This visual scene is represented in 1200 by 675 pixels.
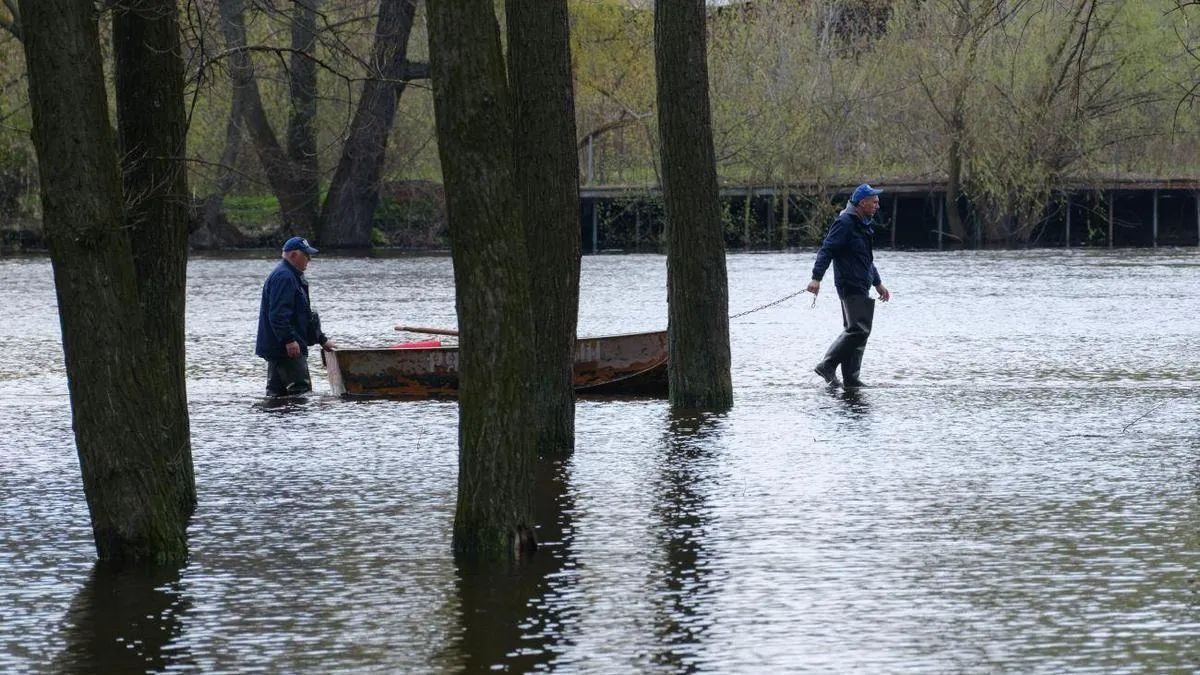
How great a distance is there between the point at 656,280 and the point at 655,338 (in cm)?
2365

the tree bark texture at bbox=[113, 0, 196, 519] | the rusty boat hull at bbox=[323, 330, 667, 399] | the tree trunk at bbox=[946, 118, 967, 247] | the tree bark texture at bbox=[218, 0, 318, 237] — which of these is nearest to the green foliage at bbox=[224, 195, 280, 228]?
the tree bark texture at bbox=[218, 0, 318, 237]

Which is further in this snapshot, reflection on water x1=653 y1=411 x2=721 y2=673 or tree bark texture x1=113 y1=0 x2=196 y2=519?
tree bark texture x1=113 y1=0 x2=196 y2=519

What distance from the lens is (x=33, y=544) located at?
10.1 meters

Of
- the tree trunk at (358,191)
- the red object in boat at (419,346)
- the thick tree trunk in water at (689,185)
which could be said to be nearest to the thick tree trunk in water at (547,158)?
the thick tree trunk in water at (689,185)

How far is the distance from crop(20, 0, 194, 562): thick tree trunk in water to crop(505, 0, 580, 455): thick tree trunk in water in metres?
3.59

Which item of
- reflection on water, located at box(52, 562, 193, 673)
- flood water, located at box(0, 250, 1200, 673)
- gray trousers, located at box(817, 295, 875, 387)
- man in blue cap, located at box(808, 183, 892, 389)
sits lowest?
flood water, located at box(0, 250, 1200, 673)

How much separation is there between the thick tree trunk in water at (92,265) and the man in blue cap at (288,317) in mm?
7872

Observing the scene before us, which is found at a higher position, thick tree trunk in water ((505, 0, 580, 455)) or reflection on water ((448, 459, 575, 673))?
thick tree trunk in water ((505, 0, 580, 455))

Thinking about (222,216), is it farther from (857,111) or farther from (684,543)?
(684,543)

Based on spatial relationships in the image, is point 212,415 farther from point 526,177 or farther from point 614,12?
point 614,12

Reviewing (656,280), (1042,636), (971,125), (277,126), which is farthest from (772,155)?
(1042,636)

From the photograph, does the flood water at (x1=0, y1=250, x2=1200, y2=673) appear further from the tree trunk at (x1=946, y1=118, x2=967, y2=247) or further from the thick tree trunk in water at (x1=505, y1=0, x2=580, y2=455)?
the tree trunk at (x1=946, y1=118, x2=967, y2=247)

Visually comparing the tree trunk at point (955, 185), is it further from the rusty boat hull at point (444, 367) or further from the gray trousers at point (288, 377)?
the gray trousers at point (288, 377)

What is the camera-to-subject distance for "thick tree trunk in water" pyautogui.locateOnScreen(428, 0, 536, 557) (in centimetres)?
855
